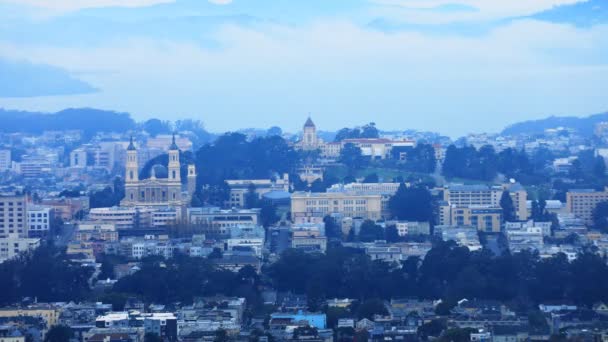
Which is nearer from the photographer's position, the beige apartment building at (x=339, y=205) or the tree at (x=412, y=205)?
the tree at (x=412, y=205)

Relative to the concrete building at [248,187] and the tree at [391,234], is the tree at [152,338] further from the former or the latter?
the concrete building at [248,187]

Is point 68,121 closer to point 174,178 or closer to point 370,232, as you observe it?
point 174,178

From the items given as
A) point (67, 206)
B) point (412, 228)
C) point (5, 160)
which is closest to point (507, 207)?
point (412, 228)

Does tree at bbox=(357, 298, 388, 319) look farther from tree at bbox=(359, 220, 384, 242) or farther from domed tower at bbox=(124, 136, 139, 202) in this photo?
domed tower at bbox=(124, 136, 139, 202)

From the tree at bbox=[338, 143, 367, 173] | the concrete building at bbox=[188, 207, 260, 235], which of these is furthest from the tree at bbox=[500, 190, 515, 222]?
the tree at bbox=[338, 143, 367, 173]

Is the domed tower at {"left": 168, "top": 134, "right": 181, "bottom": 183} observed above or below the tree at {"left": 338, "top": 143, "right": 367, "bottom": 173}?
below

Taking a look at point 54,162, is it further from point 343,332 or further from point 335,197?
point 343,332

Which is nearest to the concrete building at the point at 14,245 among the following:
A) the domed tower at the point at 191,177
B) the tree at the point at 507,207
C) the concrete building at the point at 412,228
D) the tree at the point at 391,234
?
the tree at the point at 391,234
